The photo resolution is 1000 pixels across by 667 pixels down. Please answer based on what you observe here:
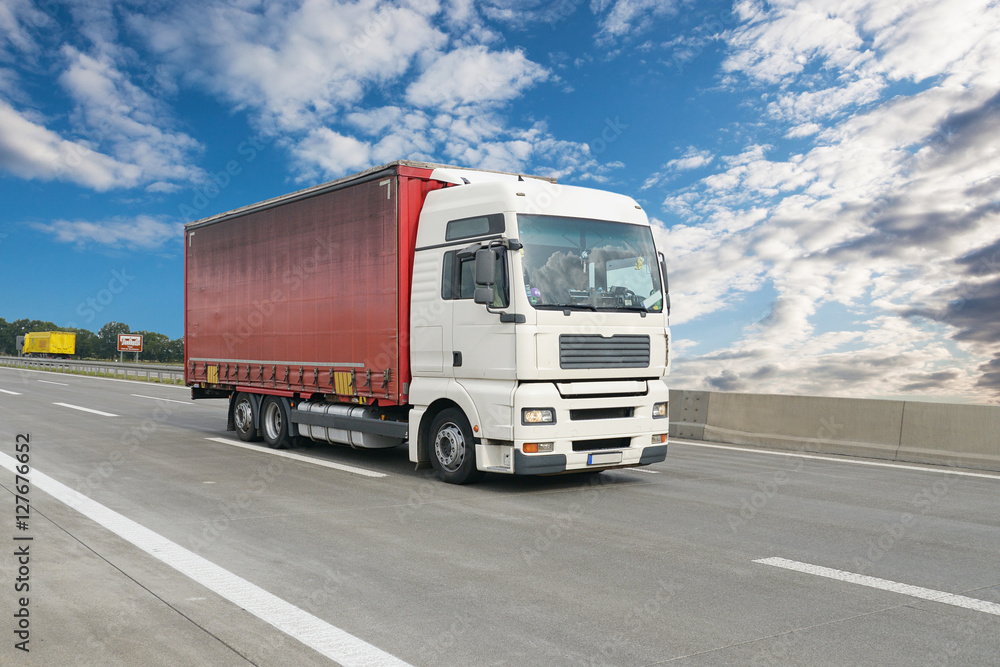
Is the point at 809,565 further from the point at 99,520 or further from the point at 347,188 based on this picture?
the point at 347,188

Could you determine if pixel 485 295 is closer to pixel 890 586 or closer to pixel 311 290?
pixel 311 290

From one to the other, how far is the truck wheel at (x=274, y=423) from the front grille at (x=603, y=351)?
580cm

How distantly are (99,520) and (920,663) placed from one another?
6480 millimetres

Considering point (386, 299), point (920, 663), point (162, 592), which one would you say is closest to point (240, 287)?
point (386, 299)

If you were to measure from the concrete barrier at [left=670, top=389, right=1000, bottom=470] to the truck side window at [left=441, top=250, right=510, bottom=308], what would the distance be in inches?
268

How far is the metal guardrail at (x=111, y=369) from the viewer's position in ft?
123

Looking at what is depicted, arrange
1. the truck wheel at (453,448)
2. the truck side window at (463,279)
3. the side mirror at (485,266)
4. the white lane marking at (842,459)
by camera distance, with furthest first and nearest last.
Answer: the white lane marking at (842,459), the truck wheel at (453,448), the truck side window at (463,279), the side mirror at (485,266)

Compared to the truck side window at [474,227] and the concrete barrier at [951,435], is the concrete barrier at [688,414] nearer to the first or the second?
the concrete barrier at [951,435]

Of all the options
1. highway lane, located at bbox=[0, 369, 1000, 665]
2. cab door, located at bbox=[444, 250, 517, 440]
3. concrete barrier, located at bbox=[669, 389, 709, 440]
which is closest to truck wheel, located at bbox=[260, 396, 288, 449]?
highway lane, located at bbox=[0, 369, 1000, 665]

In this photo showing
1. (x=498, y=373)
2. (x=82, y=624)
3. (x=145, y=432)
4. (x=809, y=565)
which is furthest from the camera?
(x=145, y=432)

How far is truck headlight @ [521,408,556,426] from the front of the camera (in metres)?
8.22

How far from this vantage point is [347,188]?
10.5m

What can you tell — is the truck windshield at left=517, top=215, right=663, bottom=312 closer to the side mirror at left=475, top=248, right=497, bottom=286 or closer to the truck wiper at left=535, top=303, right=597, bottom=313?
the truck wiper at left=535, top=303, right=597, bottom=313

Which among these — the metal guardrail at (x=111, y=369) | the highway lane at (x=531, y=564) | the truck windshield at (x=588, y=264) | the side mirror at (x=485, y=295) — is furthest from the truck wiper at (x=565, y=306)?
the metal guardrail at (x=111, y=369)
